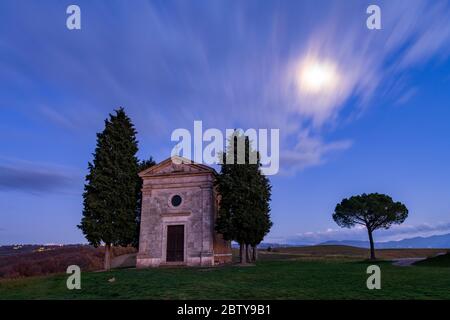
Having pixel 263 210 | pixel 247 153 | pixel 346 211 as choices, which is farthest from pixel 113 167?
pixel 346 211

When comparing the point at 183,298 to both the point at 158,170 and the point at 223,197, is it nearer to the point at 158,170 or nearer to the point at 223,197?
the point at 223,197

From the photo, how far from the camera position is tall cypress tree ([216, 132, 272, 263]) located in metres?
25.8

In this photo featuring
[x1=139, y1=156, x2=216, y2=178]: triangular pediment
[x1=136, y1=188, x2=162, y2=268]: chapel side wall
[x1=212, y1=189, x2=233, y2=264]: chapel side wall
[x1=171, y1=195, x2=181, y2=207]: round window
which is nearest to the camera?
[x1=136, y1=188, x2=162, y2=268]: chapel side wall

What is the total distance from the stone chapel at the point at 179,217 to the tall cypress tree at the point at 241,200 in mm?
1324

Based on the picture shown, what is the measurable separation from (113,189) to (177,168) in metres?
5.81

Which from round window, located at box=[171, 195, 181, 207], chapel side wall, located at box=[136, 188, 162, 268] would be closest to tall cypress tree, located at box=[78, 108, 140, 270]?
chapel side wall, located at box=[136, 188, 162, 268]

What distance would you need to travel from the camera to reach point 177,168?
94.1 feet

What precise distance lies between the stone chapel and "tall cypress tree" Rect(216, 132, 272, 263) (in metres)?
1.32

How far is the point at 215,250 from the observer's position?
27.2 meters

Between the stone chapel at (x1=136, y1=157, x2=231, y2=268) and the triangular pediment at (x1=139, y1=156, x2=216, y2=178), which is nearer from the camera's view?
the stone chapel at (x1=136, y1=157, x2=231, y2=268)

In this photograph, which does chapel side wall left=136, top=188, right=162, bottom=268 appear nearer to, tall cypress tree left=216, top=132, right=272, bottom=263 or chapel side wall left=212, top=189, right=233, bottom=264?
chapel side wall left=212, top=189, right=233, bottom=264

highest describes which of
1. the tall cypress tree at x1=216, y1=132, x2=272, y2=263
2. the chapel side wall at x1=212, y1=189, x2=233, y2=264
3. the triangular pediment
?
the triangular pediment

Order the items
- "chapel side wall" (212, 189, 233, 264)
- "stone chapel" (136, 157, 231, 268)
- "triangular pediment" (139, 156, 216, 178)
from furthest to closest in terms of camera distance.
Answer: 1. "triangular pediment" (139, 156, 216, 178)
2. "chapel side wall" (212, 189, 233, 264)
3. "stone chapel" (136, 157, 231, 268)
